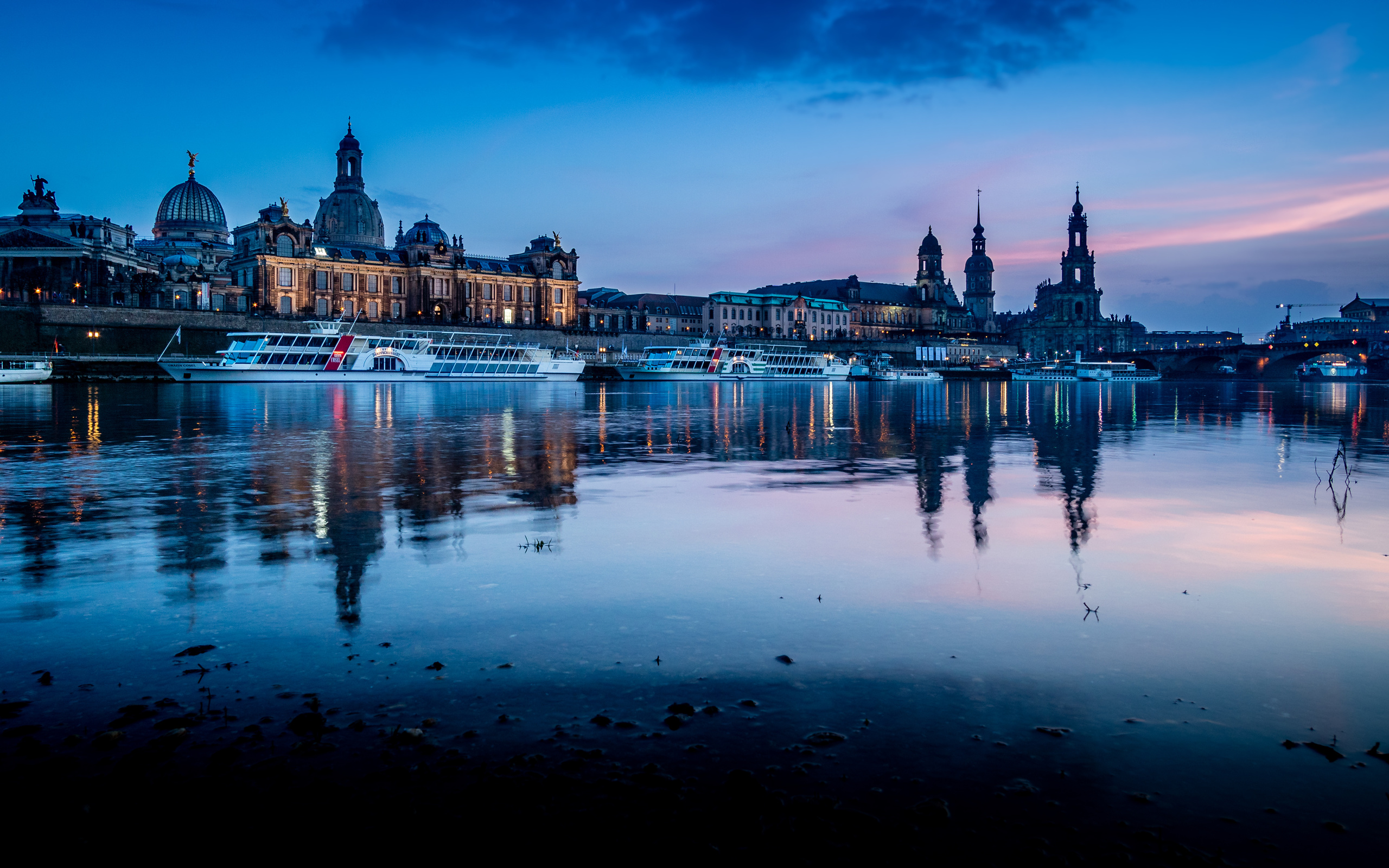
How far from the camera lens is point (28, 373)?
6438 centimetres

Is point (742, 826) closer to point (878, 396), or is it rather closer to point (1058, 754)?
point (1058, 754)

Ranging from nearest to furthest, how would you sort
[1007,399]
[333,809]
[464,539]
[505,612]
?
[333,809]
[505,612]
[464,539]
[1007,399]

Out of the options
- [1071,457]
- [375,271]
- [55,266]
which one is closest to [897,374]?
[375,271]

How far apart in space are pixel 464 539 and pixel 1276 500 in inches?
499

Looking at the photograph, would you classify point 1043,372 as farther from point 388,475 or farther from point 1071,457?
point 388,475

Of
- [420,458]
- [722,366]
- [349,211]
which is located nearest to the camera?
[420,458]

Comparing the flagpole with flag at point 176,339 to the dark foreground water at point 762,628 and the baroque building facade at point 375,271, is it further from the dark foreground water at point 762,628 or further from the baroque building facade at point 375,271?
the dark foreground water at point 762,628

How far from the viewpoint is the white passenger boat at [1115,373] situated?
148500mm

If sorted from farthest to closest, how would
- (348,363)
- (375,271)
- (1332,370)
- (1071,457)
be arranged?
1. (1332,370)
2. (375,271)
3. (348,363)
4. (1071,457)

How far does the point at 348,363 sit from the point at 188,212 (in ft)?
291

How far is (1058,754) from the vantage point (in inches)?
194

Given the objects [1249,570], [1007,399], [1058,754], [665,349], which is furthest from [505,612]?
[665,349]

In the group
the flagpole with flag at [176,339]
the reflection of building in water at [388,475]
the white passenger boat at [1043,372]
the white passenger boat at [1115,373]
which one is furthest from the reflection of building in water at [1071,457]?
the white passenger boat at [1115,373]

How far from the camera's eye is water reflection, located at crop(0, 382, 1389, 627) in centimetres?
1071
